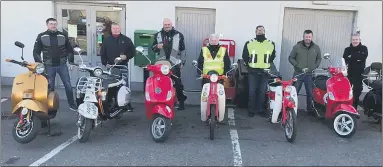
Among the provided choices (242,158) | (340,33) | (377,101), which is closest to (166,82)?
(242,158)

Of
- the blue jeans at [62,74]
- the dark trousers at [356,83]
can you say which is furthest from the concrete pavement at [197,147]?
the dark trousers at [356,83]

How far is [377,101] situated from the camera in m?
6.13

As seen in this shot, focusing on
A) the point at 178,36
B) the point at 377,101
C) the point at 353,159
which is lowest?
the point at 353,159

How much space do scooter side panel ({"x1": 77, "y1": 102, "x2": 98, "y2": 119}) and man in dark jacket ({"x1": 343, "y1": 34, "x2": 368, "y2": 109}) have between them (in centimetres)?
476

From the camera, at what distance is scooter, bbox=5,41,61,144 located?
4.72m

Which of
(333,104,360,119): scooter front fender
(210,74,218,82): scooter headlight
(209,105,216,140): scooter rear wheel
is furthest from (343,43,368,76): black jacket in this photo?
(209,105,216,140): scooter rear wheel

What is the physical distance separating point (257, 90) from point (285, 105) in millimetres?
1315

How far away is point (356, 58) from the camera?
6.65 metres

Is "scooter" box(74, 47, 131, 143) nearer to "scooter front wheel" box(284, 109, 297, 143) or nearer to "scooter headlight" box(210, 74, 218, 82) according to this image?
"scooter headlight" box(210, 74, 218, 82)

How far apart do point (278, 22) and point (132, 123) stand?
419 cm

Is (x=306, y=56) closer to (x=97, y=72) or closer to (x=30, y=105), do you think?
(x=97, y=72)

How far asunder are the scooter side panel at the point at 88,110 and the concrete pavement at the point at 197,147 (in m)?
0.43

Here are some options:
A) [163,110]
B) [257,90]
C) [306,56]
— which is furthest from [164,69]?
[306,56]

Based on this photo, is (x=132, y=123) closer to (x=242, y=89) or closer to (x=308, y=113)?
(x=242, y=89)
